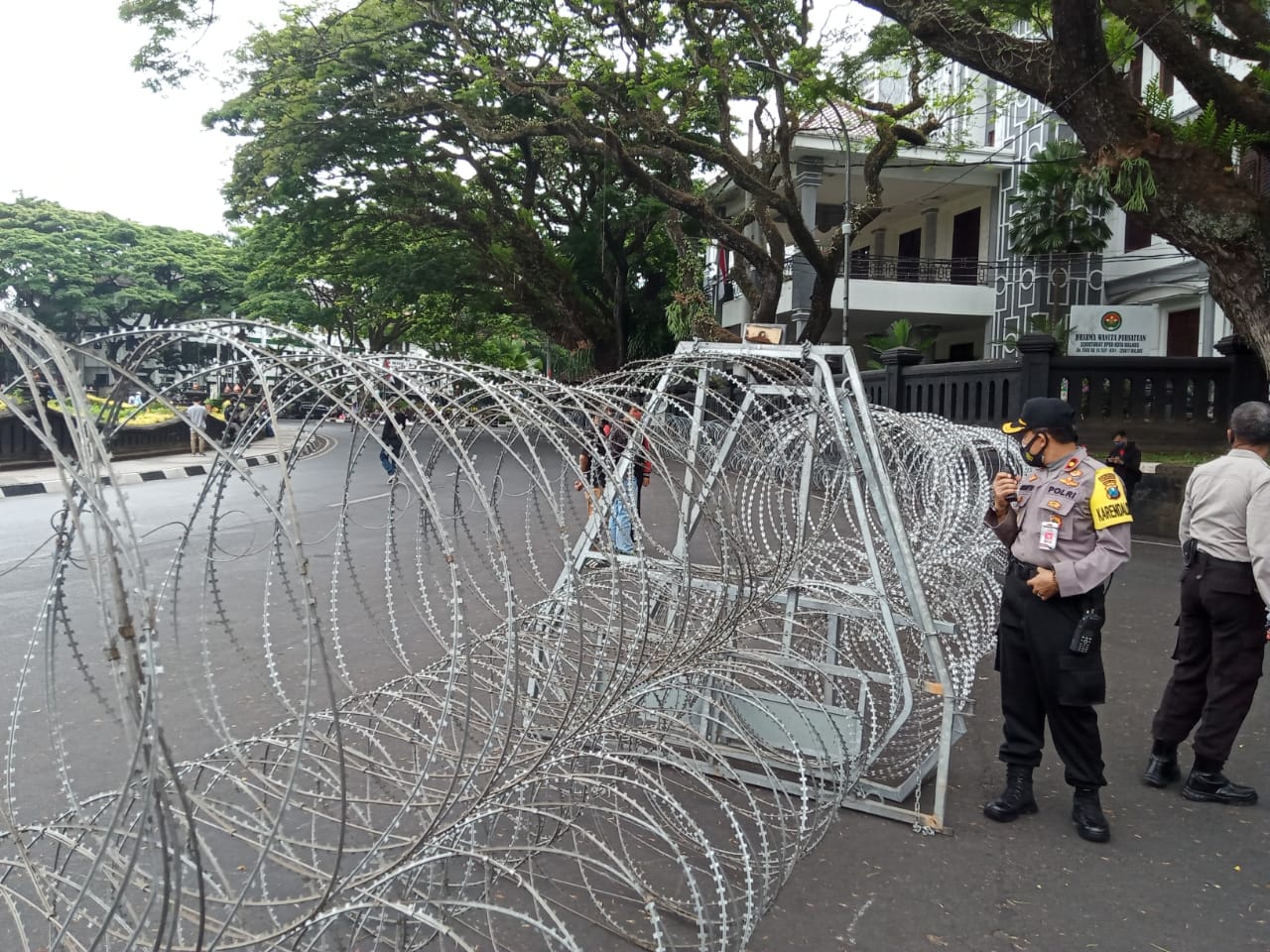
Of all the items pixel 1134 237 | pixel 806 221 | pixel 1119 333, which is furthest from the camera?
pixel 806 221

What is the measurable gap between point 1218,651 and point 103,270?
4146cm

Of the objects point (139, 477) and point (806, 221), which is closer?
point (139, 477)

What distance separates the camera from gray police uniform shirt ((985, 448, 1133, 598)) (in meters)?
3.43

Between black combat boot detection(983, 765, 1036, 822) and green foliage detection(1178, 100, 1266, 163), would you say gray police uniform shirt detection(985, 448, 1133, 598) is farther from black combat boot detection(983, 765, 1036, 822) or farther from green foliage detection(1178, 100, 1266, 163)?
green foliage detection(1178, 100, 1266, 163)

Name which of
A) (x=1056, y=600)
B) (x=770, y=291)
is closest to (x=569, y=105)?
(x=770, y=291)

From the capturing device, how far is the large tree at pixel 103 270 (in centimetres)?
3497

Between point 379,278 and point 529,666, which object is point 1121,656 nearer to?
point 529,666

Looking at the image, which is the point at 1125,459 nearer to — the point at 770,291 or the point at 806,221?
the point at 770,291

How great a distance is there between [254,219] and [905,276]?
1629 cm

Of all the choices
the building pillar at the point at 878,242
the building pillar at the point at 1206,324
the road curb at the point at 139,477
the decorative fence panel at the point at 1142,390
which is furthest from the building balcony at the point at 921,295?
the road curb at the point at 139,477

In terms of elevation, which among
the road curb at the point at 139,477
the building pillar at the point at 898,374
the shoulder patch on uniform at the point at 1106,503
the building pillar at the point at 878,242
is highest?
the building pillar at the point at 878,242

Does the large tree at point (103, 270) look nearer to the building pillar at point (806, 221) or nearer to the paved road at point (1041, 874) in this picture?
the building pillar at point (806, 221)

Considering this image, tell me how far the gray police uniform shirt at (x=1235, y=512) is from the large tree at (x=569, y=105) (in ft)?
29.6

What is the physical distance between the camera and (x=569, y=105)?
14.1m
